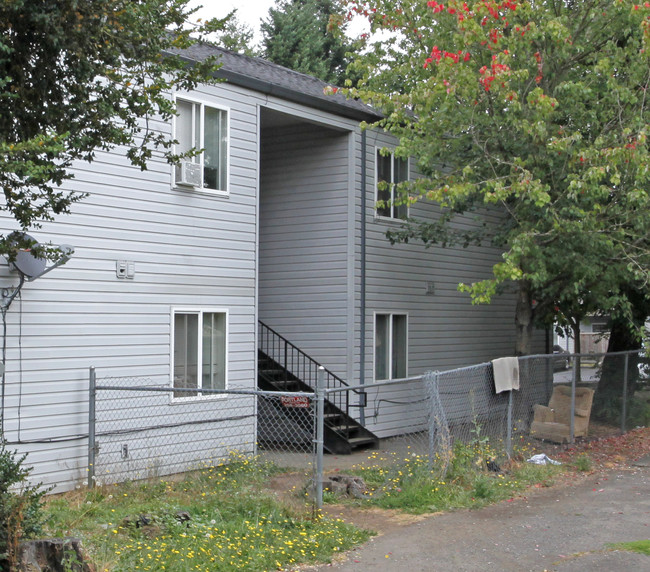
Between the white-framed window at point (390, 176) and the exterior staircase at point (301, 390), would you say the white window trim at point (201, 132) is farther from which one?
the white-framed window at point (390, 176)

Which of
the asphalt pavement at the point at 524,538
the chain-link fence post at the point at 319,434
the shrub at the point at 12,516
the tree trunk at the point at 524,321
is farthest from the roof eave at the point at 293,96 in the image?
the asphalt pavement at the point at 524,538

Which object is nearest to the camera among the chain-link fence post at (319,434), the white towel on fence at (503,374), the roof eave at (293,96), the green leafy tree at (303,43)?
the chain-link fence post at (319,434)

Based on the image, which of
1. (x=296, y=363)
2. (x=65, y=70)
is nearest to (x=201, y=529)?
(x=65, y=70)

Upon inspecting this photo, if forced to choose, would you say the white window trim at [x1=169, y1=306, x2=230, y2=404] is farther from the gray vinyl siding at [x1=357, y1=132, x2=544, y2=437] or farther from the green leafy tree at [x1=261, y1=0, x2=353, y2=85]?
the green leafy tree at [x1=261, y1=0, x2=353, y2=85]

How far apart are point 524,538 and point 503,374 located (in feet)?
12.3

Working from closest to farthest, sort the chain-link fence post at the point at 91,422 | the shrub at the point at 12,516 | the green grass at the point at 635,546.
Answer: the shrub at the point at 12,516
the green grass at the point at 635,546
the chain-link fence post at the point at 91,422

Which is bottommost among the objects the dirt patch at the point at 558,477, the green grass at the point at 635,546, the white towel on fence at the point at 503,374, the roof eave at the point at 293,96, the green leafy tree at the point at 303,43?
the dirt patch at the point at 558,477

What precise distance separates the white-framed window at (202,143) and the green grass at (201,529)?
14.7 ft

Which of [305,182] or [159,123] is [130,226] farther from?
[305,182]

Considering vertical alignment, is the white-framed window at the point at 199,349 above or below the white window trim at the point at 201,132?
below

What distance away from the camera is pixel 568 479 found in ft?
34.8

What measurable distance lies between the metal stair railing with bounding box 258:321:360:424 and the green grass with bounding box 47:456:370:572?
5.20 metres

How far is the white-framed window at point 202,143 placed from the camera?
1134 cm

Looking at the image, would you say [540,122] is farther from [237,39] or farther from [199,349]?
[237,39]
